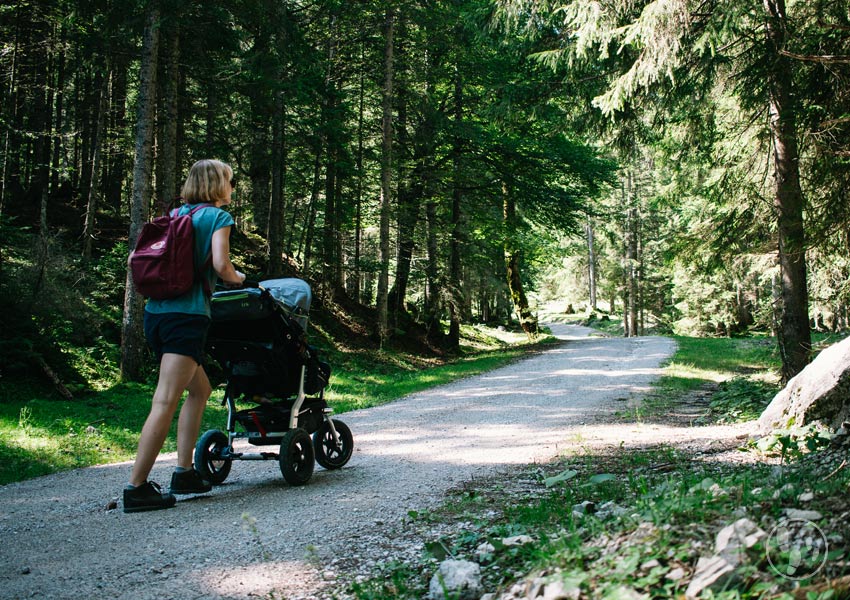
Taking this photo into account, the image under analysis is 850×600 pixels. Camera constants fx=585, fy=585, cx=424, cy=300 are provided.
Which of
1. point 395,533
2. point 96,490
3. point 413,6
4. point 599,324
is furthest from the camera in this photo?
point 599,324

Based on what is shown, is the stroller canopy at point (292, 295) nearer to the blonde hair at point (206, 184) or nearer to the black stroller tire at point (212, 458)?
the blonde hair at point (206, 184)

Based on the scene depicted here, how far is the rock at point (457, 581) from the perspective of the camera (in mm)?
2637

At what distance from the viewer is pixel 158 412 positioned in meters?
4.00

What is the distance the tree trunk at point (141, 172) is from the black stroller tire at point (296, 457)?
709cm

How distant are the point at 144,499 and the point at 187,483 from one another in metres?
0.40

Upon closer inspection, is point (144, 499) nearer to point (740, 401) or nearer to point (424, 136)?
point (740, 401)

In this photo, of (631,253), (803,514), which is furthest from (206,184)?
(631,253)

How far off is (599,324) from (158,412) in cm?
4532

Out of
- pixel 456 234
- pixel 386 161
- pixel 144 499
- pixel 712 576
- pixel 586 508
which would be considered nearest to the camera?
pixel 712 576

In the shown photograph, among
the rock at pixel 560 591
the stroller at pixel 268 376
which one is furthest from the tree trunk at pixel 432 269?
the rock at pixel 560 591

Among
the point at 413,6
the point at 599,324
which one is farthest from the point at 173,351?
the point at 599,324

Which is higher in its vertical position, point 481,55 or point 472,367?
point 481,55

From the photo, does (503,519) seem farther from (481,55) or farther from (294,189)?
(294,189)

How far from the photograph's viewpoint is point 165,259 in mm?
3990
